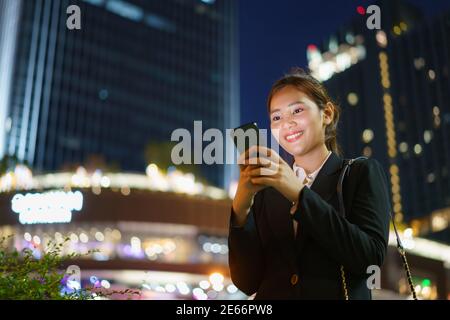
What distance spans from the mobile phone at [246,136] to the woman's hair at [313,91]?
543mm

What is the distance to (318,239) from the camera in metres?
2.29

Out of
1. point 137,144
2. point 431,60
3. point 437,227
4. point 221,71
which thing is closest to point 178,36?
point 221,71

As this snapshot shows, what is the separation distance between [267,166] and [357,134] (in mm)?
103996

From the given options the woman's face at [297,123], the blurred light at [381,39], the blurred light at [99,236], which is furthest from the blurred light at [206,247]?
the blurred light at [381,39]

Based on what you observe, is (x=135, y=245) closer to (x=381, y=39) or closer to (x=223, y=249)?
(x=223, y=249)

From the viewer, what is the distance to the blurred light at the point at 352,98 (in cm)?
10538

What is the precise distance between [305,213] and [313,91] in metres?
0.82

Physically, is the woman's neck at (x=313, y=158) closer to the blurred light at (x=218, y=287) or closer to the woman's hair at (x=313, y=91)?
the woman's hair at (x=313, y=91)

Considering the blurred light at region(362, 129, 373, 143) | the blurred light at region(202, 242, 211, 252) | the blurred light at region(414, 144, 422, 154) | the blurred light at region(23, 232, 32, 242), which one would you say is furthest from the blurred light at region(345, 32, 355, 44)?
the blurred light at region(23, 232, 32, 242)

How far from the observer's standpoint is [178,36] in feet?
367

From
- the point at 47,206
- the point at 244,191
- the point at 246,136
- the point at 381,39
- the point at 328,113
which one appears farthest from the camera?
the point at 381,39

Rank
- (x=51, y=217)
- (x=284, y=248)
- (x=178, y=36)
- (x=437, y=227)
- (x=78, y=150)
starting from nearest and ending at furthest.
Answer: (x=284, y=248)
(x=51, y=217)
(x=437, y=227)
(x=78, y=150)
(x=178, y=36)

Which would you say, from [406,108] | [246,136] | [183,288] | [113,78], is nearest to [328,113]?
[246,136]
